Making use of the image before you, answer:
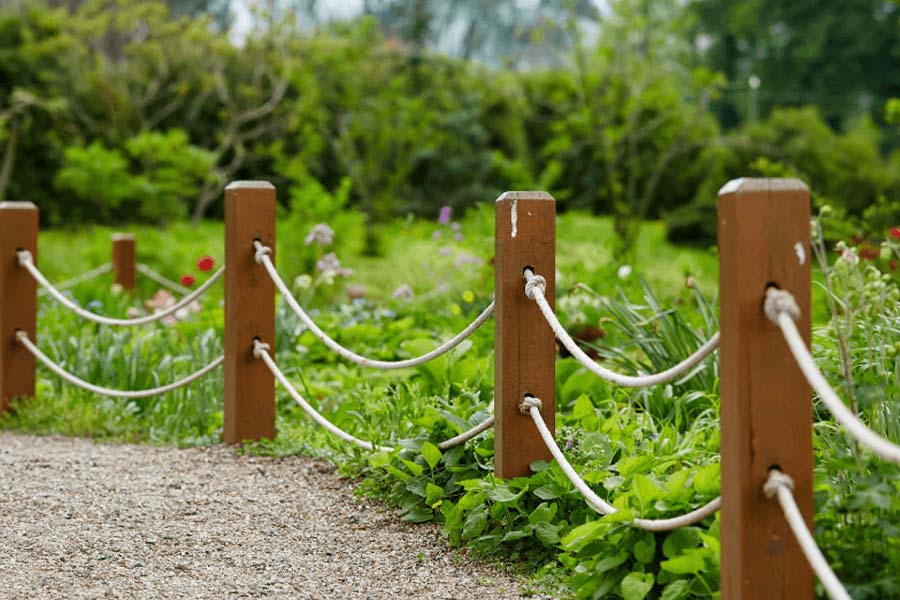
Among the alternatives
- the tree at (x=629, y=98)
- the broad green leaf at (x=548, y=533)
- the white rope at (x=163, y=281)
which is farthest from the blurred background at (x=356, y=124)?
the broad green leaf at (x=548, y=533)

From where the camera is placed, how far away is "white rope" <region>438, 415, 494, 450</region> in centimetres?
355

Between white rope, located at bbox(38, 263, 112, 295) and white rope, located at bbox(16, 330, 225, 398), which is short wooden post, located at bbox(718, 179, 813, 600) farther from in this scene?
white rope, located at bbox(38, 263, 112, 295)

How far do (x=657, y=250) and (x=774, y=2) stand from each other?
20404 millimetres

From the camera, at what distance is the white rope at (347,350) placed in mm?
3619

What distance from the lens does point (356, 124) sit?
45.2ft

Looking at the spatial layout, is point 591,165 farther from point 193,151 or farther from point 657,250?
point 193,151

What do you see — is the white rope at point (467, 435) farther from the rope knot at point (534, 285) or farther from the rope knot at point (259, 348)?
the rope knot at point (259, 348)

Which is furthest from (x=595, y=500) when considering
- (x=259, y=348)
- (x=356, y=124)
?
(x=356, y=124)

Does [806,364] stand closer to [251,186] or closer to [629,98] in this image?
[251,186]

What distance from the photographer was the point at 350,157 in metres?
14.1

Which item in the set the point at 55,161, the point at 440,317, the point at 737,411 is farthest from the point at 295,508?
the point at 55,161

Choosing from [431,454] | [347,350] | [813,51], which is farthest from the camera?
[813,51]

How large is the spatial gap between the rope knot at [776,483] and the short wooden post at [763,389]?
0.03 m

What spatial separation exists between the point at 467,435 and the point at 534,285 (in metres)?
0.60
